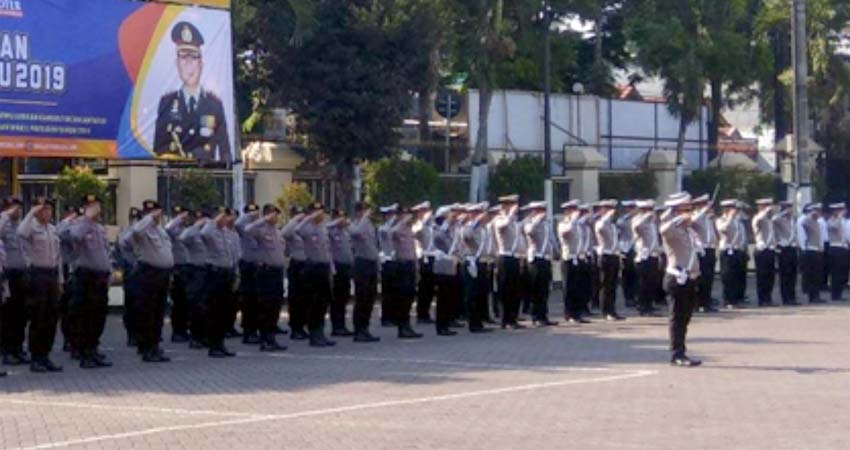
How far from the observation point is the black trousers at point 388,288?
2386cm

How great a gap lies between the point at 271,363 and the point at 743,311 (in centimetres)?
1106

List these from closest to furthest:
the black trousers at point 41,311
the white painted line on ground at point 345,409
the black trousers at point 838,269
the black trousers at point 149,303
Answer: the white painted line on ground at point 345,409
the black trousers at point 41,311
the black trousers at point 149,303
the black trousers at point 838,269

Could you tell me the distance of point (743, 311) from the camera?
91.2 ft

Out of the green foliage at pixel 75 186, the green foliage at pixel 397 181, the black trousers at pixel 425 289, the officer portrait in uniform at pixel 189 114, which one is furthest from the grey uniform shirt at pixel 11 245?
the green foliage at pixel 397 181

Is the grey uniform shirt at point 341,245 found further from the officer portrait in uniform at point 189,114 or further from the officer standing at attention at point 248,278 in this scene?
the officer portrait in uniform at point 189,114

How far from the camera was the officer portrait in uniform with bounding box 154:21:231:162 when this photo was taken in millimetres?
27047

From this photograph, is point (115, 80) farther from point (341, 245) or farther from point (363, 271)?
point (363, 271)

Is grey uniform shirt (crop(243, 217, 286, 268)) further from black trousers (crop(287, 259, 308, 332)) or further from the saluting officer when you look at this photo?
the saluting officer

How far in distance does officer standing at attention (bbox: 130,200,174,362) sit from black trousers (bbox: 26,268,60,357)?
125 cm

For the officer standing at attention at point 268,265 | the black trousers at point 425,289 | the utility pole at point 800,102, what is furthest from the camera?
the utility pole at point 800,102

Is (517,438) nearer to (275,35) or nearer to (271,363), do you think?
(271,363)

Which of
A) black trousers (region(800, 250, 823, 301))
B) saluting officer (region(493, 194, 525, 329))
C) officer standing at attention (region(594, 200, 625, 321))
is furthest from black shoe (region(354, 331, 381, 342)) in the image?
black trousers (region(800, 250, 823, 301))

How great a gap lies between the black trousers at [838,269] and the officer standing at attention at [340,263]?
36.5 ft

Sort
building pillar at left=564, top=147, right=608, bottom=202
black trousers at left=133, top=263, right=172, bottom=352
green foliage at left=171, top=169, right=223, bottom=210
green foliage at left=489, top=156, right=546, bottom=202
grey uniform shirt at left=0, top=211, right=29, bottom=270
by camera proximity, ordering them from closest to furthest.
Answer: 1. grey uniform shirt at left=0, top=211, right=29, bottom=270
2. black trousers at left=133, top=263, right=172, bottom=352
3. green foliage at left=171, top=169, right=223, bottom=210
4. green foliage at left=489, top=156, right=546, bottom=202
5. building pillar at left=564, top=147, right=608, bottom=202
